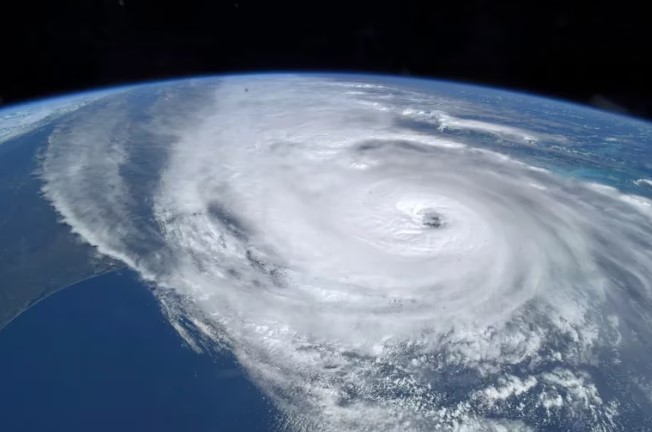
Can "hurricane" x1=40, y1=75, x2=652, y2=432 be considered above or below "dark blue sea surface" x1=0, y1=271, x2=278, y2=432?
above

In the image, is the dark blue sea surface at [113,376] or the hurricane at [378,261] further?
the hurricane at [378,261]

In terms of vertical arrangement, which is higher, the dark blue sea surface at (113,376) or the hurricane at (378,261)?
the hurricane at (378,261)

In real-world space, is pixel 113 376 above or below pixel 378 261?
below

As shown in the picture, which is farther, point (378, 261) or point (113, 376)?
point (378, 261)
